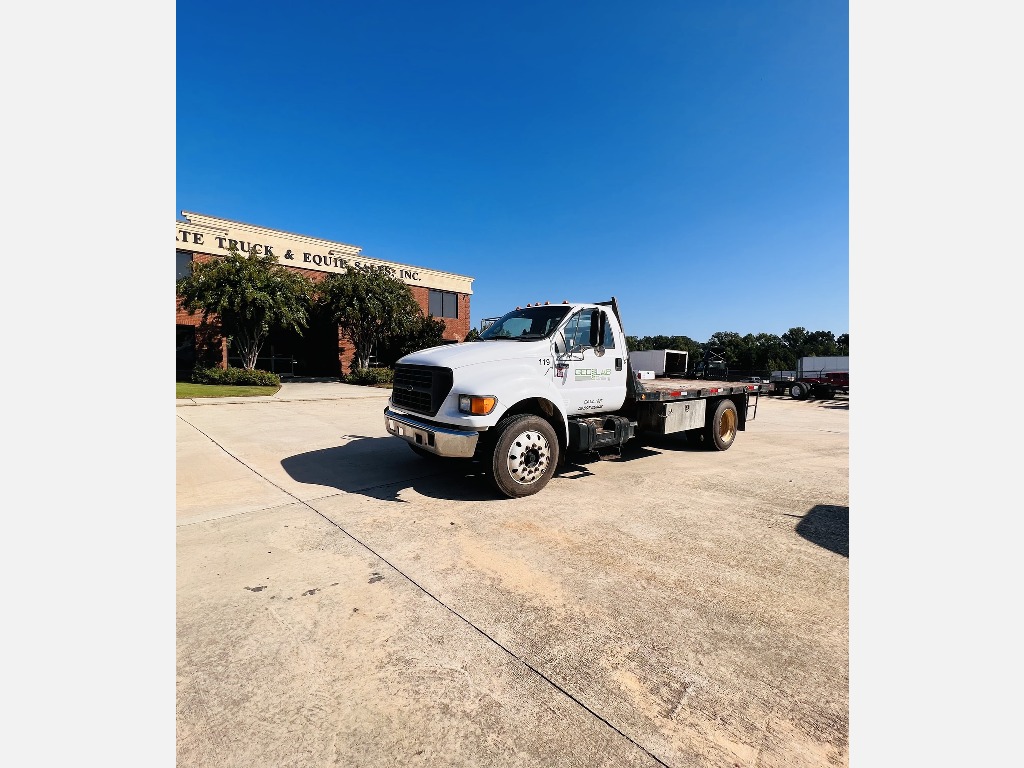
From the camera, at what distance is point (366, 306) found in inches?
990

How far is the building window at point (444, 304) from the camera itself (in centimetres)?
3506

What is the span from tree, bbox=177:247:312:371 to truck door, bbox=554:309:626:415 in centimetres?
2017

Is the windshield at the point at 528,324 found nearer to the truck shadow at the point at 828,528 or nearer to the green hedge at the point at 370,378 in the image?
the truck shadow at the point at 828,528

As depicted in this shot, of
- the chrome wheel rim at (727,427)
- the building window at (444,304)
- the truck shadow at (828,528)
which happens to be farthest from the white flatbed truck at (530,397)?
the building window at (444,304)

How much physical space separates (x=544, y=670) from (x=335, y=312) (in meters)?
26.2

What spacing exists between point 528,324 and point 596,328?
0.91 metres

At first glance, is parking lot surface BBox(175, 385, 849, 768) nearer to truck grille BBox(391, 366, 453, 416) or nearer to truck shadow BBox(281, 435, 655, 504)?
truck shadow BBox(281, 435, 655, 504)

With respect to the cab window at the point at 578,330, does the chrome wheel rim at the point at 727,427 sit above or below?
below

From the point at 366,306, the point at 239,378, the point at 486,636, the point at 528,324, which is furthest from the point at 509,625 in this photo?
the point at 366,306

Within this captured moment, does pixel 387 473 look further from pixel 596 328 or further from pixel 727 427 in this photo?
pixel 727 427

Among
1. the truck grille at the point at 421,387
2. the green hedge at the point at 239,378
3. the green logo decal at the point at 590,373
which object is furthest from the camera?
the green hedge at the point at 239,378

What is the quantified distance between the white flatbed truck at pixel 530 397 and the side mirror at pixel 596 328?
1cm
